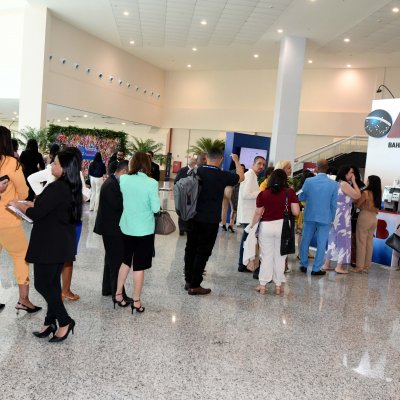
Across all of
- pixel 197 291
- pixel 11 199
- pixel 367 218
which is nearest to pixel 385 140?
pixel 367 218

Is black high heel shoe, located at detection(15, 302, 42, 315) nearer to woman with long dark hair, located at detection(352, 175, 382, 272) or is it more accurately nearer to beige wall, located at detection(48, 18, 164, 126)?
woman with long dark hair, located at detection(352, 175, 382, 272)

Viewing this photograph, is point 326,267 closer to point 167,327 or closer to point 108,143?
point 167,327

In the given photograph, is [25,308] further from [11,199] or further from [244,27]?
[244,27]

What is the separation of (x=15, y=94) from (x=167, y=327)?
1584 cm

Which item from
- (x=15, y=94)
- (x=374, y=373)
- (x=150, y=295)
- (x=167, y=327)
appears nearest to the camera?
(x=374, y=373)

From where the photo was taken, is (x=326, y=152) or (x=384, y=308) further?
(x=326, y=152)

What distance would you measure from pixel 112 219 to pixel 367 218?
423 cm

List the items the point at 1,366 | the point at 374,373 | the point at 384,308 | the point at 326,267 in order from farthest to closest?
1. the point at 326,267
2. the point at 384,308
3. the point at 374,373
4. the point at 1,366

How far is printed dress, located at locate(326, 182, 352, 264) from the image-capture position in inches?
251

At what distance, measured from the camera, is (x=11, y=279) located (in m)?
4.64

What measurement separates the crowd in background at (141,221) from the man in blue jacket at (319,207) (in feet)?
0.04

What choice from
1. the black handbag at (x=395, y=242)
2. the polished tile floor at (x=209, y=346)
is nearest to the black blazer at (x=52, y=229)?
the polished tile floor at (x=209, y=346)

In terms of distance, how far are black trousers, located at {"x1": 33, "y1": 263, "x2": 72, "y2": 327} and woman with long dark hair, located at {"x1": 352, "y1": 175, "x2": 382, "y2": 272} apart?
477 centimetres

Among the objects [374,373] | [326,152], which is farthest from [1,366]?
[326,152]
